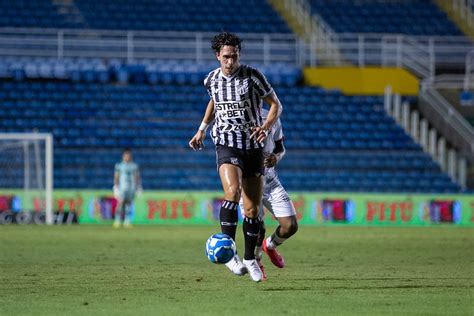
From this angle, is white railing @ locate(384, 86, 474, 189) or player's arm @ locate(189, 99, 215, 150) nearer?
player's arm @ locate(189, 99, 215, 150)

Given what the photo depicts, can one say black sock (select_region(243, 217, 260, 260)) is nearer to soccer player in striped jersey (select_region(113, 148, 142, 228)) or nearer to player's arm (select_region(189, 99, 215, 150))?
player's arm (select_region(189, 99, 215, 150))

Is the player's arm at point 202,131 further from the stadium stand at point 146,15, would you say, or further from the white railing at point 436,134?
the stadium stand at point 146,15

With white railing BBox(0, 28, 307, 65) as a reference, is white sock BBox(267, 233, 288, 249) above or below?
below

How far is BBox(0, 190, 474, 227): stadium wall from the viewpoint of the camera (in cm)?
2838

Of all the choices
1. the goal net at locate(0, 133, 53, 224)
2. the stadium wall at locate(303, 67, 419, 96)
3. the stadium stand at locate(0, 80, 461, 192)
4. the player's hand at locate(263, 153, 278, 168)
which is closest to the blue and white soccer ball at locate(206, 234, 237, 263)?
the player's hand at locate(263, 153, 278, 168)

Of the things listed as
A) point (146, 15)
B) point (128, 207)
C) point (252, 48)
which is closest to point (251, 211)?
point (128, 207)

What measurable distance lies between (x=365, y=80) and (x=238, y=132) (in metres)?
24.9

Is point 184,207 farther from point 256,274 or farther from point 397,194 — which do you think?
point 256,274

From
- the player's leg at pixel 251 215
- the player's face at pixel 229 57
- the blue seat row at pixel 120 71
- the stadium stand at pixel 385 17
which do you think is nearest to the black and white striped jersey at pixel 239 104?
the player's face at pixel 229 57

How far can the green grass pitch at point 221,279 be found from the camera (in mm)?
8773

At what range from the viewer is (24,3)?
36.1m

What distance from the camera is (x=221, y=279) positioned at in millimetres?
11648

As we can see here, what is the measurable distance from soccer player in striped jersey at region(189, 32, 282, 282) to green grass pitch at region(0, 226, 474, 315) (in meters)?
0.63

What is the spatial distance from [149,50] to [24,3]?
4358 millimetres
